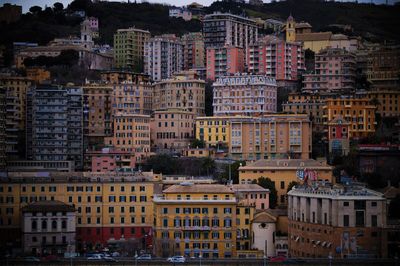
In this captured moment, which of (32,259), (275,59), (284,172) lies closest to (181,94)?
(275,59)

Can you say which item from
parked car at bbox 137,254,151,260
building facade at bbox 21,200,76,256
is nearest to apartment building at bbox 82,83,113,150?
building facade at bbox 21,200,76,256

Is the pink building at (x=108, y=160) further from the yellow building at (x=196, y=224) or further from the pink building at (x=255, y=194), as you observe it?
the yellow building at (x=196, y=224)

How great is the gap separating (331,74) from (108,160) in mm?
25371

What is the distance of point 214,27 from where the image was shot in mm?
111688

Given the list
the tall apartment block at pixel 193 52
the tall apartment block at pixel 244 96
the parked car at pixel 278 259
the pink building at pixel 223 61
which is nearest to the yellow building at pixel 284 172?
the parked car at pixel 278 259

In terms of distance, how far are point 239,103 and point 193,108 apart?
13.8 ft

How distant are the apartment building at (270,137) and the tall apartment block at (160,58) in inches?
901

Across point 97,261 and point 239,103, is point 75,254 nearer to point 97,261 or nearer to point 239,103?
point 97,261

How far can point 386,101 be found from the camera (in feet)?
289

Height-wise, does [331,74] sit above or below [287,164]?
above

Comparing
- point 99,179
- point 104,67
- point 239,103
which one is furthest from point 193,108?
point 99,179

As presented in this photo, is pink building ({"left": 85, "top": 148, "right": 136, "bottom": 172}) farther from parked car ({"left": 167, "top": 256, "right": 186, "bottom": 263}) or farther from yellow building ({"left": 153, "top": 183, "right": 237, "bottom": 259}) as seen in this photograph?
parked car ({"left": 167, "top": 256, "right": 186, "bottom": 263})

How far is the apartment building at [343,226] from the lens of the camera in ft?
188

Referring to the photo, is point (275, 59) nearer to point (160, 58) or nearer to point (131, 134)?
point (160, 58)
